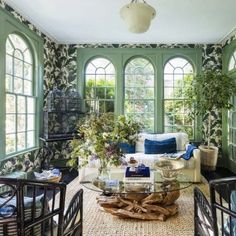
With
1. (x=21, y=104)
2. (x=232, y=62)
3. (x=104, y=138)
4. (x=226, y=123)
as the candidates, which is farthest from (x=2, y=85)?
(x=226, y=123)

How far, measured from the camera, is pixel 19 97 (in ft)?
15.2

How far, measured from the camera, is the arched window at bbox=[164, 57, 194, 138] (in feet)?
20.4

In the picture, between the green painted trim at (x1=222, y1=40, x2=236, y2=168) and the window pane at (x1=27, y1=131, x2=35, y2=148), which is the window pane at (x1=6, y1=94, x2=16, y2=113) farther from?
the green painted trim at (x1=222, y1=40, x2=236, y2=168)

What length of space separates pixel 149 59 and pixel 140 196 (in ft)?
12.7

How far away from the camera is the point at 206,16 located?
4457 millimetres

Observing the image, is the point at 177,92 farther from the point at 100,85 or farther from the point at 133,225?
the point at 133,225

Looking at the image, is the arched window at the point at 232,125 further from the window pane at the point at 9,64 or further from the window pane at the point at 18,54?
the window pane at the point at 9,64

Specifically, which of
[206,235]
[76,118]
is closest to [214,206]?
[206,235]

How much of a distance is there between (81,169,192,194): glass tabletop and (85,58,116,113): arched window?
312 cm

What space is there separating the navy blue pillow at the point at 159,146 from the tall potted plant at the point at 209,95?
0.86m

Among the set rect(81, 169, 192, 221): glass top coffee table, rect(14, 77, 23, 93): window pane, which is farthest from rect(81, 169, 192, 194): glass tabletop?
rect(14, 77, 23, 93): window pane

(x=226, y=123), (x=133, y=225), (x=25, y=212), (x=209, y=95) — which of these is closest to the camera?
(x=25, y=212)

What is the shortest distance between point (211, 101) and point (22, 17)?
154 inches

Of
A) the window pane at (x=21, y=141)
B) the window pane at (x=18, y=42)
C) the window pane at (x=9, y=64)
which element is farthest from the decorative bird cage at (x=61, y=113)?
the window pane at (x=9, y=64)
